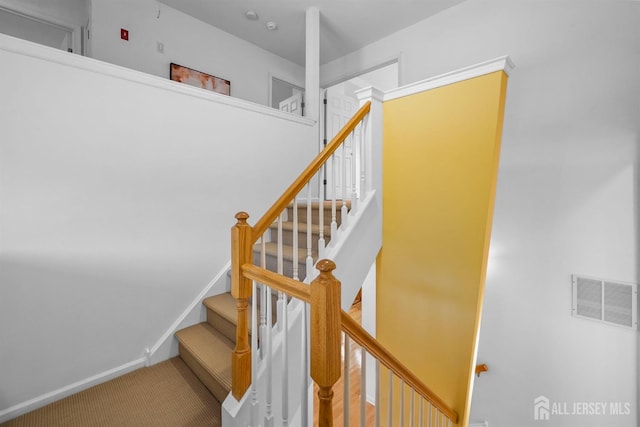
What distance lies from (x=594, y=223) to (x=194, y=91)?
3.58 metres

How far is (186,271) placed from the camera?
7.70 feet

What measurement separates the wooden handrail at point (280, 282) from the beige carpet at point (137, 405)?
0.94 metres

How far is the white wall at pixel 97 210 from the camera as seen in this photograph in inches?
64.2

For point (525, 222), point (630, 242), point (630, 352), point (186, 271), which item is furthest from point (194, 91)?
point (630, 352)

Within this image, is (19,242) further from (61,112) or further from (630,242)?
(630,242)

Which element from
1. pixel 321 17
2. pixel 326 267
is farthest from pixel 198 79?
pixel 326 267

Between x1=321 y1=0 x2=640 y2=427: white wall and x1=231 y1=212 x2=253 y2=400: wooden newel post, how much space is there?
8.55ft

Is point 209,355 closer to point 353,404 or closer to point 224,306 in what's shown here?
point 224,306

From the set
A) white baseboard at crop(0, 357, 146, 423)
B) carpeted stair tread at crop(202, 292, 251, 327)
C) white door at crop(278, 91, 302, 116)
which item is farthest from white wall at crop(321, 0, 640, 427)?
white baseboard at crop(0, 357, 146, 423)

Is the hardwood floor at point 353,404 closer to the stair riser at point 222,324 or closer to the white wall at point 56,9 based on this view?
the stair riser at point 222,324

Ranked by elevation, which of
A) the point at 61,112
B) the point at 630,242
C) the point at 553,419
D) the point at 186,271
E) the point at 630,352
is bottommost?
the point at 553,419

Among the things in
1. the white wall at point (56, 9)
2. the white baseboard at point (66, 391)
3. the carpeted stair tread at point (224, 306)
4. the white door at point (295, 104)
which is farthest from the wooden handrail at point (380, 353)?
the white wall at point (56, 9)

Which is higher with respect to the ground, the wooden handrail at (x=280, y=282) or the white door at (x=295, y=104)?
the white door at (x=295, y=104)

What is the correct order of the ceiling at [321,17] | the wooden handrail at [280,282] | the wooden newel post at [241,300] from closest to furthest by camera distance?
the wooden handrail at [280,282] < the wooden newel post at [241,300] < the ceiling at [321,17]
